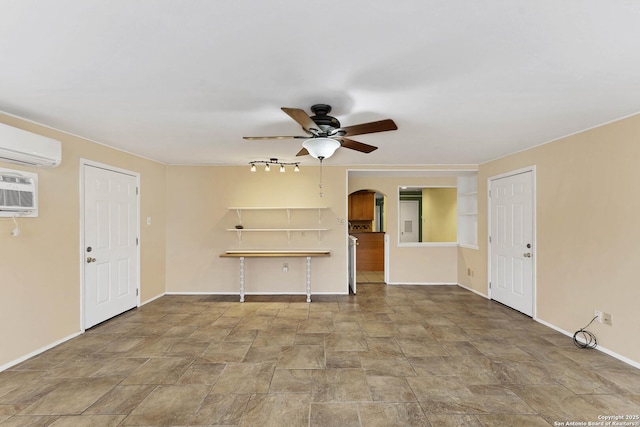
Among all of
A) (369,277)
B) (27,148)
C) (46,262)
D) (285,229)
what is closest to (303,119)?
(27,148)

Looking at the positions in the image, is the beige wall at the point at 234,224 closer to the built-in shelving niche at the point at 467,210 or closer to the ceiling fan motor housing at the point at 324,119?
the built-in shelving niche at the point at 467,210

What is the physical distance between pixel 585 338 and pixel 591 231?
1.14m

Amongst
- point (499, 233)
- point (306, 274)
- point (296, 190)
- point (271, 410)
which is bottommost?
point (271, 410)

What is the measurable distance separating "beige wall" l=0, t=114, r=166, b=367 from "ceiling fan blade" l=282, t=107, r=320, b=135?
8.92ft

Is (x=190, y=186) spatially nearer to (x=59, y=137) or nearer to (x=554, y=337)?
(x=59, y=137)

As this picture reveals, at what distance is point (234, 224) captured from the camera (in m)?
5.64

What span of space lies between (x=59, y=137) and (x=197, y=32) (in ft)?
9.30

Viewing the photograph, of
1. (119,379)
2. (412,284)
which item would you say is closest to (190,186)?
(119,379)

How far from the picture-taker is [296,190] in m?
5.66

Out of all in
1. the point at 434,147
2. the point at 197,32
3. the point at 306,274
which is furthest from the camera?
the point at 306,274

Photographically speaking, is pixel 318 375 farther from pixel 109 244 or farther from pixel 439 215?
pixel 439 215

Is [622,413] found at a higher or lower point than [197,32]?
lower

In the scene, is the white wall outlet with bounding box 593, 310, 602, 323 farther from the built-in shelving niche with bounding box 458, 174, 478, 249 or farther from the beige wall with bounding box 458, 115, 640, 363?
the built-in shelving niche with bounding box 458, 174, 478, 249

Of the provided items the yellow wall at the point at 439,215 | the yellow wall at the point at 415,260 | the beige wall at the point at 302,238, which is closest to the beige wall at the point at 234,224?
the beige wall at the point at 302,238
